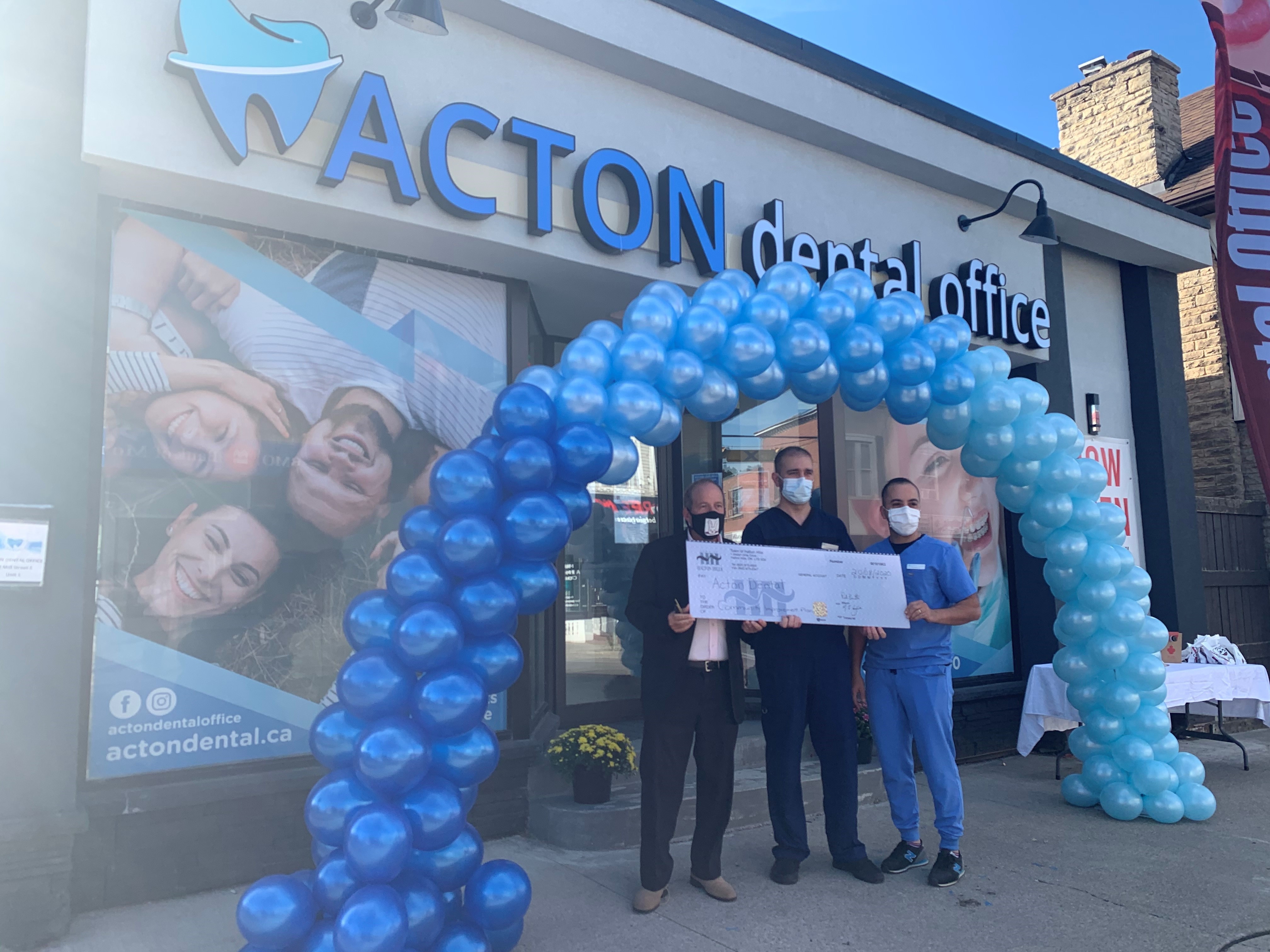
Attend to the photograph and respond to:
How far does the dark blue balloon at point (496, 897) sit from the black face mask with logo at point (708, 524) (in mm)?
1653

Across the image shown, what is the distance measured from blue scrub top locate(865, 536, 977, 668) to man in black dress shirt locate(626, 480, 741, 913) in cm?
88

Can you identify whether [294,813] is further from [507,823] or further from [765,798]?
[765,798]

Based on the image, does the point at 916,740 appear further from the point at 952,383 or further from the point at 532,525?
the point at 532,525

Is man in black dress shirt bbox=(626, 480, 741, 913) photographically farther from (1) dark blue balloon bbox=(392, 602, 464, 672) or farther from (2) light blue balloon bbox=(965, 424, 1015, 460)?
(2) light blue balloon bbox=(965, 424, 1015, 460)

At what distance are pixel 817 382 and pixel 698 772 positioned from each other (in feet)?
6.57

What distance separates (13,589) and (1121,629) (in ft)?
18.8

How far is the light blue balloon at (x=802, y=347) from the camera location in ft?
14.3

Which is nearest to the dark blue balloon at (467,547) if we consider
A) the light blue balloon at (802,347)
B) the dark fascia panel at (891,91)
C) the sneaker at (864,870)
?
the light blue balloon at (802,347)

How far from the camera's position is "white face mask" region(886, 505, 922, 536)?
469 cm

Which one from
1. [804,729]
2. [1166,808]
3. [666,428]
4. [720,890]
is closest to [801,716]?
[804,729]

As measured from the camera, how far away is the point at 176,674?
13.9 feet

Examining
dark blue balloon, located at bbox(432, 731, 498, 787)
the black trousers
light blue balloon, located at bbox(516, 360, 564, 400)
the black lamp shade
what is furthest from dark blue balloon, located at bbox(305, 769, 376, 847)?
the black lamp shade

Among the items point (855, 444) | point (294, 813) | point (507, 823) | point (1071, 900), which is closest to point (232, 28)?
point (294, 813)

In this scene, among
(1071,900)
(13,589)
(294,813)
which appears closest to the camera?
(13,589)
